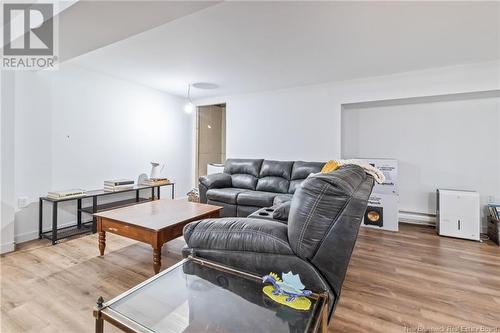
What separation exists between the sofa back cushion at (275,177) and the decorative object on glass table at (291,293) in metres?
2.63

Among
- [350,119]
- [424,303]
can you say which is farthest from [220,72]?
[424,303]

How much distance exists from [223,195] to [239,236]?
2.29m

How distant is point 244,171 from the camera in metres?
4.27

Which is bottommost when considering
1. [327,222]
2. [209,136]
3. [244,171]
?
[327,222]

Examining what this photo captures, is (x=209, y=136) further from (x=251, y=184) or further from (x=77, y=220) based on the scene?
(x=77, y=220)

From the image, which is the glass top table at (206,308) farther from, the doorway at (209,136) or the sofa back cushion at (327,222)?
the doorway at (209,136)

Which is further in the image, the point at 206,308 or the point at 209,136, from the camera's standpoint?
the point at 209,136

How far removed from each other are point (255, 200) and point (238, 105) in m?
2.30

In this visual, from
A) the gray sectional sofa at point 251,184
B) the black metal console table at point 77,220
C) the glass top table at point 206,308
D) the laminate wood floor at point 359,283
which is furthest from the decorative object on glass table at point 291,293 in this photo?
the black metal console table at point 77,220

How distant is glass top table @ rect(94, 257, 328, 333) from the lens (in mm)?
1018

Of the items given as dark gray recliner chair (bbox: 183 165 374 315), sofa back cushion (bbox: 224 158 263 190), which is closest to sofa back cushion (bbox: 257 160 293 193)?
sofa back cushion (bbox: 224 158 263 190)

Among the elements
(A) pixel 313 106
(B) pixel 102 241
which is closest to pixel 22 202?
(B) pixel 102 241

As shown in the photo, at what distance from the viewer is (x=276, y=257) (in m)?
1.31

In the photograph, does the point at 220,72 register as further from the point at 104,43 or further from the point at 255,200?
the point at 255,200
